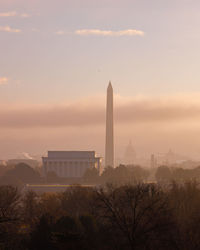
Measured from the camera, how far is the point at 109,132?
19288 centimetres

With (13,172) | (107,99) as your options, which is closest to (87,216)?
(13,172)

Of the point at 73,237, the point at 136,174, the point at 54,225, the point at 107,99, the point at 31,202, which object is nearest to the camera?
the point at 73,237

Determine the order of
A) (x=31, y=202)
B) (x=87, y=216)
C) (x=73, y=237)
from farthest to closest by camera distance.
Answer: (x=31, y=202)
(x=87, y=216)
(x=73, y=237)

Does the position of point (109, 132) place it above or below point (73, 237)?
above

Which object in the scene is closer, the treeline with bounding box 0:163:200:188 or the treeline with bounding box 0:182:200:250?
the treeline with bounding box 0:182:200:250

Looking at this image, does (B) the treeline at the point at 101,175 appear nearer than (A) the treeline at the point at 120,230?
No

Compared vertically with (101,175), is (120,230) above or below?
below

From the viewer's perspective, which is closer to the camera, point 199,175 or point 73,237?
point 73,237

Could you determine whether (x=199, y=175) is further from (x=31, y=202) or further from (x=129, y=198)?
(x=129, y=198)

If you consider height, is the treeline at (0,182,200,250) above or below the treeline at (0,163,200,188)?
below

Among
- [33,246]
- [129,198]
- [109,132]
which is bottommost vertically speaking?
[33,246]

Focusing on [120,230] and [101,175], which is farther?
[101,175]

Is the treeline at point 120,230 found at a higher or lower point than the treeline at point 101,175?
lower

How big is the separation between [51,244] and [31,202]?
1141 inches
